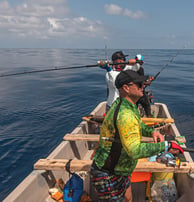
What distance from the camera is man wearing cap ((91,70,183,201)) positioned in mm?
2176

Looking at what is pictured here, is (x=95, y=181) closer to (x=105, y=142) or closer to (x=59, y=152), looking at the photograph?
(x=105, y=142)

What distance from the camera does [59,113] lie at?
41.4ft

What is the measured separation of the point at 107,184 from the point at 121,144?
2.22 ft

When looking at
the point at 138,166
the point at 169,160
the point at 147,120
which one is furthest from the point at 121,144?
the point at 147,120

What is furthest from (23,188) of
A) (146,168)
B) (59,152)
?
(146,168)

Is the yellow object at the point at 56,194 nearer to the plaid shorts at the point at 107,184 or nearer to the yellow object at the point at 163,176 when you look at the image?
the plaid shorts at the point at 107,184

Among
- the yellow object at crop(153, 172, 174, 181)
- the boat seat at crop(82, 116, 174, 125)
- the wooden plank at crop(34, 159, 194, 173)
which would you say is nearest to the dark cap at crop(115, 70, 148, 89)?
the wooden plank at crop(34, 159, 194, 173)

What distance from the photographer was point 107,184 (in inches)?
105

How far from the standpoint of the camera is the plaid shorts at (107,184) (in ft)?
8.70

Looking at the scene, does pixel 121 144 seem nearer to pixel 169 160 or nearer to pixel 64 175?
pixel 169 160

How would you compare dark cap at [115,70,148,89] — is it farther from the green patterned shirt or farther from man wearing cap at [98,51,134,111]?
man wearing cap at [98,51,134,111]

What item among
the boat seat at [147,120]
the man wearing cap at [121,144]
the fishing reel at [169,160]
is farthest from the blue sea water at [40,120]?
the fishing reel at [169,160]

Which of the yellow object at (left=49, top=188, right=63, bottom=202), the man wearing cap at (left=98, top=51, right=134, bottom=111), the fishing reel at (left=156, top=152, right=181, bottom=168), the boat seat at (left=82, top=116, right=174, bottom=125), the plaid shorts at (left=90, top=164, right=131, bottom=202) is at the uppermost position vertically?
the man wearing cap at (left=98, top=51, right=134, bottom=111)

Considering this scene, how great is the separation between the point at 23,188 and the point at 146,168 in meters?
2.34
